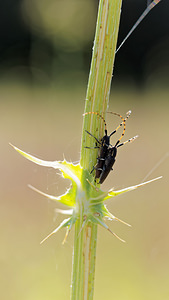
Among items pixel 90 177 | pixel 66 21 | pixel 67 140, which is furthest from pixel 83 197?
pixel 66 21

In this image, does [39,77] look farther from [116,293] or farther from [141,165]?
[116,293]

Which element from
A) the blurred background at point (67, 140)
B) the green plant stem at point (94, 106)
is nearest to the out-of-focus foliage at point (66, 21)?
the blurred background at point (67, 140)

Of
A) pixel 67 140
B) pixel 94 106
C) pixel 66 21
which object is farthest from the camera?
pixel 66 21

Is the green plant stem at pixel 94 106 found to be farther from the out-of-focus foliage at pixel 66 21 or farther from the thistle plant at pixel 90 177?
the out-of-focus foliage at pixel 66 21

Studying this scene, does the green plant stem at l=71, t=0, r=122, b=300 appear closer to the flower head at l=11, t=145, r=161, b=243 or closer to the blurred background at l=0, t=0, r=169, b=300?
the flower head at l=11, t=145, r=161, b=243

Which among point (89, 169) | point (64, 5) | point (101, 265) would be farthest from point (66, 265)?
point (64, 5)

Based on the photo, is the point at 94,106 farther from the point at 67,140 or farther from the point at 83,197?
Result: the point at 67,140
